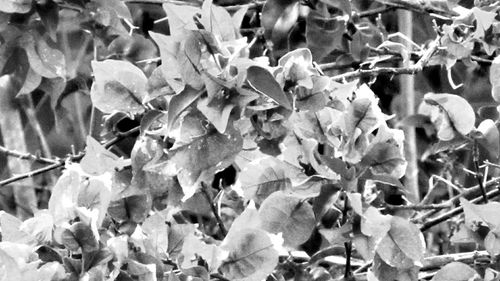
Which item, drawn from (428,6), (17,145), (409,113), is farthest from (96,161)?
(17,145)

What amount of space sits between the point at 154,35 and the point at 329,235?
0.20m

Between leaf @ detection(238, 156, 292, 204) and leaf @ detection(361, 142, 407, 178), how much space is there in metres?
0.07

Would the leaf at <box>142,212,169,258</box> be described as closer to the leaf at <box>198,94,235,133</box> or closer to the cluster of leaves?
the cluster of leaves

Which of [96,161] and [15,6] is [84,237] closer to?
[96,161]

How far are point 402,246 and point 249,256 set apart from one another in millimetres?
114

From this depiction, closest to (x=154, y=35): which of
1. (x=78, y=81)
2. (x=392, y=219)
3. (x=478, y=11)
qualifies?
(x=392, y=219)

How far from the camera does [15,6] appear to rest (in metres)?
1.05

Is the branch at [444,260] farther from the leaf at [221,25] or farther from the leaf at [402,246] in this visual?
the leaf at [221,25]

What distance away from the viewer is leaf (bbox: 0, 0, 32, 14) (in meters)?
1.05

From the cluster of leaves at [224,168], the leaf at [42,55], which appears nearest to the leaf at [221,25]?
the cluster of leaves at [224,168]

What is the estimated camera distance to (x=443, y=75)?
4.27ft

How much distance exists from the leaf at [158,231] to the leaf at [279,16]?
375mm

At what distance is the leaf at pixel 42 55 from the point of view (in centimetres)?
113

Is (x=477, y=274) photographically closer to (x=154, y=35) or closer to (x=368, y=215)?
(x=368, y=215)
